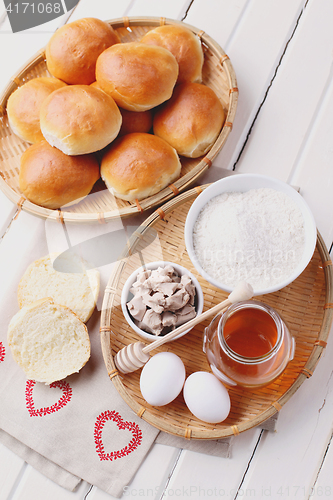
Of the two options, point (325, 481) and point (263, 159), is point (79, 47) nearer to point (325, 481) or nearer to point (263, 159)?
point (263, 159)

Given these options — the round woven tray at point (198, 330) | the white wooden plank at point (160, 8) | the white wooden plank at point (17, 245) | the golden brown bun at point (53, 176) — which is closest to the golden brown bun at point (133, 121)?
the golden brown bun at point (53, 176)

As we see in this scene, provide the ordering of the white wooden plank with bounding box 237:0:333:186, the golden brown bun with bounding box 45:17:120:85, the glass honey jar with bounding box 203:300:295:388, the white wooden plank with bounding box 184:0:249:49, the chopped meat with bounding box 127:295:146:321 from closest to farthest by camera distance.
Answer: the glass honey jar with bounding box 203:300:295:388, the chopped meat with bounding box 127:295:146:321, the golden brown bun with bounding box 45:17:120:85, the white wooden plank with bounding box 237:0:333:186, the white wooden plank with bounding box 184:0:249:49

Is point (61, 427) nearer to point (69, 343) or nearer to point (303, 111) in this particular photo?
point (69, 343)

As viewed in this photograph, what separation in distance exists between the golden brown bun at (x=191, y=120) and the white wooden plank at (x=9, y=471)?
967mm

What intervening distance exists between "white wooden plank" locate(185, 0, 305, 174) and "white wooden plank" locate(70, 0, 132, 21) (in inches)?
9.5

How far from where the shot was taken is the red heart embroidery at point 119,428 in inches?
40.8

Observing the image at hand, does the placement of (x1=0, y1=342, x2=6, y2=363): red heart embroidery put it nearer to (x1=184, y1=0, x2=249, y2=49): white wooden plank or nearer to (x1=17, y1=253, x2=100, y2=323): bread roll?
(x1=17, y1=253, x2=100, y2=323): bread roll

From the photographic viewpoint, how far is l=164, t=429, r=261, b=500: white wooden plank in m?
1.04

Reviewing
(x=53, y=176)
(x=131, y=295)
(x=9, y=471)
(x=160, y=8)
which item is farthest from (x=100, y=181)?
(x=9, y=471)

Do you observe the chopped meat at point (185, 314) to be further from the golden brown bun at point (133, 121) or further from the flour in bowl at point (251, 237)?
the golden brown bun at point (133, 121)

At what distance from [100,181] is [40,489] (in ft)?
2.86

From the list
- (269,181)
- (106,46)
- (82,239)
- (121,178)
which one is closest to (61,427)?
→ (82,239)

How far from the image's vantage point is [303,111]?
1.31 metres

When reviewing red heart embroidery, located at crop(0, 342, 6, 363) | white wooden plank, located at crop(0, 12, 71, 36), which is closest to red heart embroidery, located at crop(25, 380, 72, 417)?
red heart embroidery, located at crop(0, 342, 6, 363)
